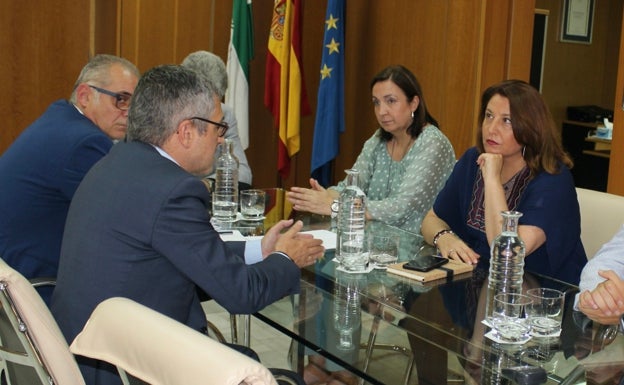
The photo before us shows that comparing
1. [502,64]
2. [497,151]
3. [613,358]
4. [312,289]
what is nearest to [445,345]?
[613,358]

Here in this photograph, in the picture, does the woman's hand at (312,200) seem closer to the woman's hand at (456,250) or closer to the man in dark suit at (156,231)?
the woman's hand at (456,250)

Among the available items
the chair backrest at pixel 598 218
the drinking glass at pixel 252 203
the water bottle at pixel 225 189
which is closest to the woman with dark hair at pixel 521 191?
the chair backrest at pixel 598 218

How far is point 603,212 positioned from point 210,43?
367cm

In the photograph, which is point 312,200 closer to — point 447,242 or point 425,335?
point 447,242

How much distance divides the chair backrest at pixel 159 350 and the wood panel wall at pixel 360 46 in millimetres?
3763

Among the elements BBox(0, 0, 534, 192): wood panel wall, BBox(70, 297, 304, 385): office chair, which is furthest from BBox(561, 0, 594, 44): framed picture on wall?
BBox(70, 297, 304, 385): office chair

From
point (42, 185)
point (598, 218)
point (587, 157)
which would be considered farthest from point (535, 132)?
point (587, 157)

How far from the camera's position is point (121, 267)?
180 centimetres

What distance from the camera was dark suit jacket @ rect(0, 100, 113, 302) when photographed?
257 cm

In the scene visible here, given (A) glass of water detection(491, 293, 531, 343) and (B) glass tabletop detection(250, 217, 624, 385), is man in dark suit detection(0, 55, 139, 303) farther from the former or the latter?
(A) glass of water detection(491, 293, 531, 343)

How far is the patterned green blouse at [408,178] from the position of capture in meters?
3.28

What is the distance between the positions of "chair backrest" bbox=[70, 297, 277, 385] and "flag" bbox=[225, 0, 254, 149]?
14.0 feet

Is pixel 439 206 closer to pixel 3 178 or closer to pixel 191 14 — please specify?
pixel 3 178

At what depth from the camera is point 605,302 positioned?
196cm
